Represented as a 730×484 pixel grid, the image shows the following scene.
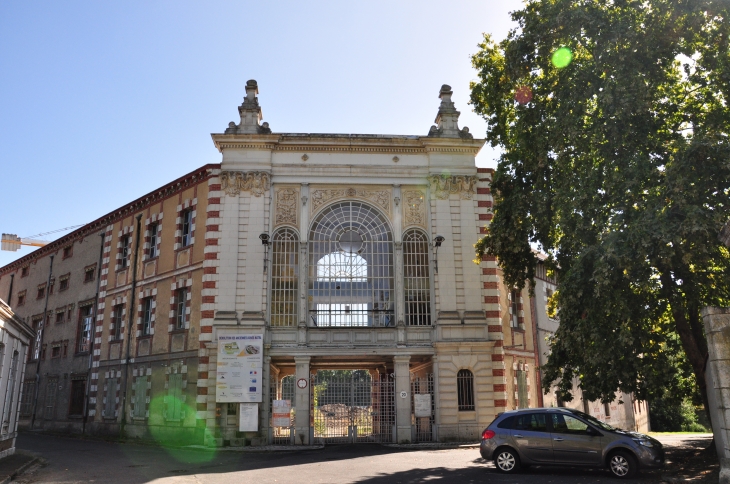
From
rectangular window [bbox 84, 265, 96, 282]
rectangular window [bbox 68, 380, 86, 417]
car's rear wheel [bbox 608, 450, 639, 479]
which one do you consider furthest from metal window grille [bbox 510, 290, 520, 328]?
rectangular window [bbox 84, 265, 96, 282]

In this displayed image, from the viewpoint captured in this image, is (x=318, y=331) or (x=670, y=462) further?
(x=318, y=331)

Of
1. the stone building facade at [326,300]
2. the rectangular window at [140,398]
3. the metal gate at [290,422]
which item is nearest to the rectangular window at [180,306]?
the stone building facade at [326,300]

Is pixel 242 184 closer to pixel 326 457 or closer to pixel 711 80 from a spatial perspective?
pixel 326 457

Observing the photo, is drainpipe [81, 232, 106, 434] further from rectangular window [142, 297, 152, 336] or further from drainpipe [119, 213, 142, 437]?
rectangular window [142, 297, 152, 336]

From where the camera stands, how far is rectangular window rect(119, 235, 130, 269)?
103ft

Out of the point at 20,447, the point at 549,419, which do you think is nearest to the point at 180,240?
the point at 20,447

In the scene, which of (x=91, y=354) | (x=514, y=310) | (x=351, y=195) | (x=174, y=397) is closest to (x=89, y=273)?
(x=91, y=354)

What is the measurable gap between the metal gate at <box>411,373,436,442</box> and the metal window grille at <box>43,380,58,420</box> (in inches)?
898

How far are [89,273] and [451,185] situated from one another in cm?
2229

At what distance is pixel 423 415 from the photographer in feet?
76.7

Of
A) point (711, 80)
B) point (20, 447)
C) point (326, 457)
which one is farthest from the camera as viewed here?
point (20, 447)

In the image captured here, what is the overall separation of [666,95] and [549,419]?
9622mm

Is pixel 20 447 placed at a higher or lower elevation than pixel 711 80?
lower

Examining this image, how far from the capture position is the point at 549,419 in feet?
48.2
